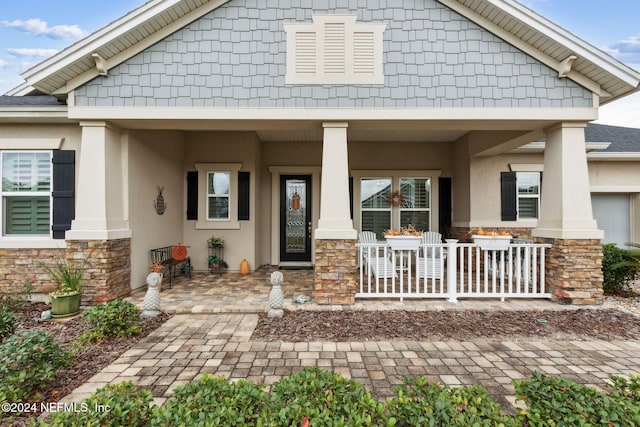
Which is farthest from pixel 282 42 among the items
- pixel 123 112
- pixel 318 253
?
pixel 318 253

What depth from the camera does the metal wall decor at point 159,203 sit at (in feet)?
21.5

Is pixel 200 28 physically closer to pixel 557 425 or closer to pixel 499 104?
pixel 499 104

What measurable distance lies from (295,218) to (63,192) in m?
5.11

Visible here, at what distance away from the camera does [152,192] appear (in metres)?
6.43

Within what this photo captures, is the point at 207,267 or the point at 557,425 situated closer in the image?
the point at 557,425

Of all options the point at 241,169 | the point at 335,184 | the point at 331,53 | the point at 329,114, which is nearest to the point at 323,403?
the point at 335,184

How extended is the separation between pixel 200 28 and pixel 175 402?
543cm

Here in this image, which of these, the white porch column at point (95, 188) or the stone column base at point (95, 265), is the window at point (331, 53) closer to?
the white porch column at point (95, 188)

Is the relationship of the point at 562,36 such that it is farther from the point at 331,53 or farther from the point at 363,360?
the point at 363,360

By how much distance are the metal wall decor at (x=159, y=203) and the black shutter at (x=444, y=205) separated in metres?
7.13

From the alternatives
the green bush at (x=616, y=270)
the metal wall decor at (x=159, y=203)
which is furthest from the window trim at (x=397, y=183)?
the metal wall decor at (x=159, y=203)

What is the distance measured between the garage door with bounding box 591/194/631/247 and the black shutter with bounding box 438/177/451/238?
12.5ft

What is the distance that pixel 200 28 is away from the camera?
5.09 m

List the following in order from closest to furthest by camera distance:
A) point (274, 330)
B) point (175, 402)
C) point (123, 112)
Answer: point (175, 402) → point (274, 330) → point (123, 112)
